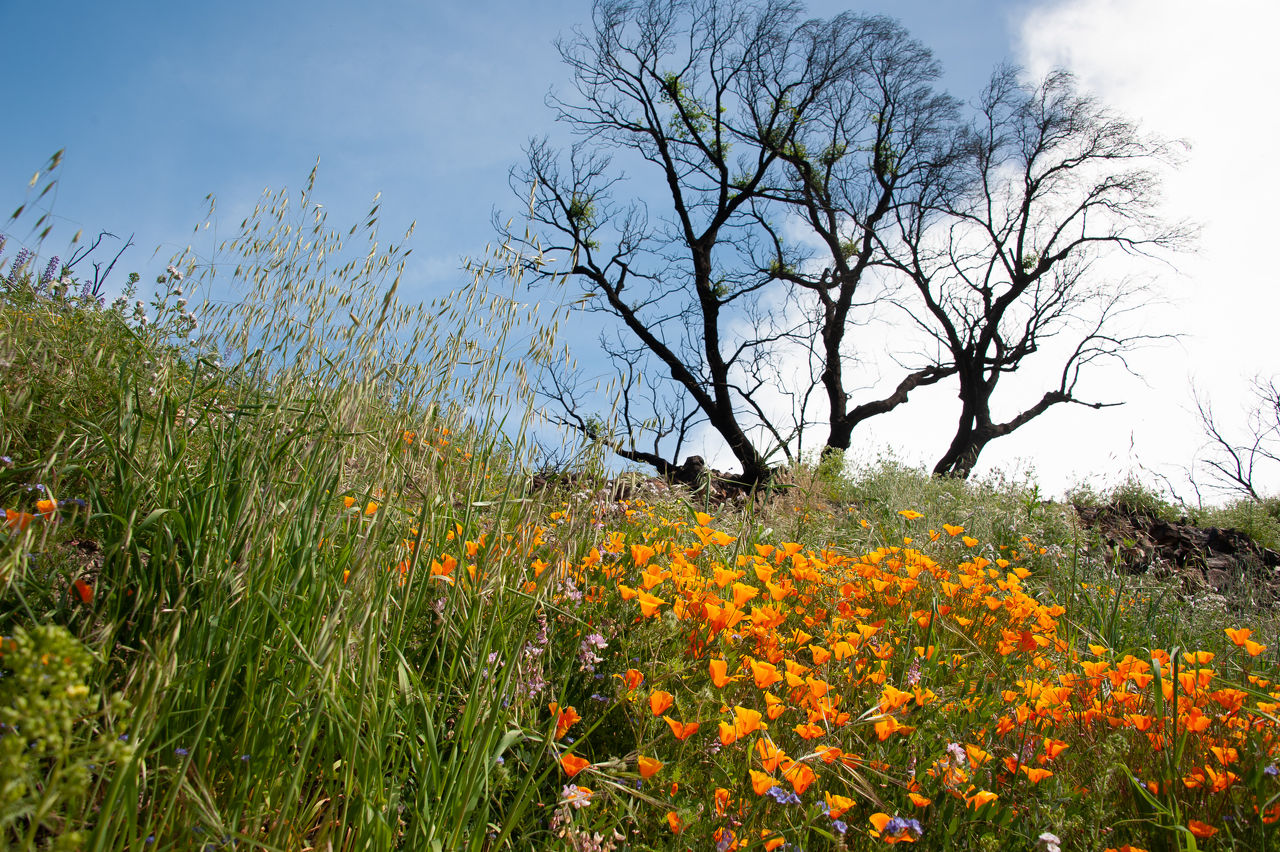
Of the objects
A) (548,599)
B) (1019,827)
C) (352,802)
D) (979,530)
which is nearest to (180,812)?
(352,802)

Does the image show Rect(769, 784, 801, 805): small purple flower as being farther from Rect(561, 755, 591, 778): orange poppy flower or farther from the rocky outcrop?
the rocky outcrop

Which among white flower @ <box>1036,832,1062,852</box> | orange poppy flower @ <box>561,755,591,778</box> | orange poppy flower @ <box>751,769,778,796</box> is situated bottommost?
orange poppy flower @ <box>561,755,591,778</box>

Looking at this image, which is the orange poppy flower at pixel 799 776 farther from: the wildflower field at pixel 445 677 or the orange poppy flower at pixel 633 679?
the orange poppy flower at pixel 633 679

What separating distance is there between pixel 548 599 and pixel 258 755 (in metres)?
0.69

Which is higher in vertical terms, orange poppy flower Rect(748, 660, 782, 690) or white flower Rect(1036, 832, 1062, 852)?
orange poppy flower Rect(748, 660, 782, 690)

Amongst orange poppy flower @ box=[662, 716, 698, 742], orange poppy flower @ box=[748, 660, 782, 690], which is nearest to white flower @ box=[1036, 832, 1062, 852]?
orange poppy flower @ box=[748, 660, 782, 690]

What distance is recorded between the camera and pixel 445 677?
1.61 meters

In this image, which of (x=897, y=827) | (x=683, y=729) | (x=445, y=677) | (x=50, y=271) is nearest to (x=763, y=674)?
(x=683, y=729)

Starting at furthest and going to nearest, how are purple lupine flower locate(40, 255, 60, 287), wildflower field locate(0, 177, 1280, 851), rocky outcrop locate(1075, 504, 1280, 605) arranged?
1. rocky outcrop locate(1075, 504, 1280, 605)
2. purple lupine flower locate(40, 255, 60, 287)
3. wildflower field locate(0, 177, 1280, 851)

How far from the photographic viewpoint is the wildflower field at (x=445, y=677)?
1.09 meters

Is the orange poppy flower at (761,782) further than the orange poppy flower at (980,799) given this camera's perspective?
No

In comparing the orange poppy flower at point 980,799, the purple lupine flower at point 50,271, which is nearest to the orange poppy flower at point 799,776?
the orange poppy flower at point 980,799

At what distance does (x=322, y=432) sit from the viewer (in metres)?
1.39

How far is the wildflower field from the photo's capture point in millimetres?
1086
